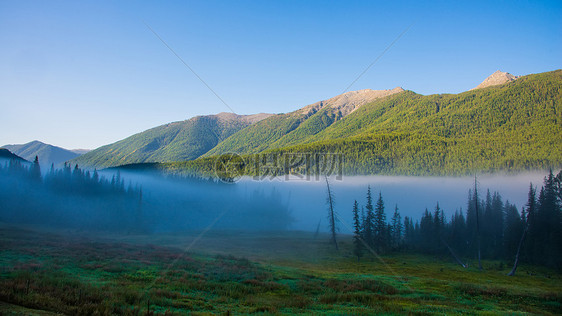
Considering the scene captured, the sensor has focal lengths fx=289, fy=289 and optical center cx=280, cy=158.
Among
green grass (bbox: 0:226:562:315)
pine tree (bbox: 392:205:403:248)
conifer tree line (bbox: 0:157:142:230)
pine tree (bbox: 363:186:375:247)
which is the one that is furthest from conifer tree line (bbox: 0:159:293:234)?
green grass (bbox: 0:226:562:315)

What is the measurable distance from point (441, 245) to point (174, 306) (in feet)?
250

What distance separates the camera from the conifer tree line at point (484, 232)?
64062 millimetres

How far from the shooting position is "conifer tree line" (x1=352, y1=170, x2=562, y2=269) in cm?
6406

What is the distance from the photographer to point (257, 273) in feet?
119

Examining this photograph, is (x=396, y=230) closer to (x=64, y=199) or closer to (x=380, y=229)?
(x=380, y=229)

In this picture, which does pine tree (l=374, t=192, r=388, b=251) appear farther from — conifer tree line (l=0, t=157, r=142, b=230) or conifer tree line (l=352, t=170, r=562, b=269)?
conifer tree line (l=0, t=157, r=142, b=230)

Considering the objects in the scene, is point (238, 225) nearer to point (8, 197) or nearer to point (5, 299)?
point (8, 197)

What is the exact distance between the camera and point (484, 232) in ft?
263

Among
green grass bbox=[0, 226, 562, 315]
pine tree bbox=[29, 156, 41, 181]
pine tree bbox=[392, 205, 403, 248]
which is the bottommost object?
pine tree bbox=[392, 205, 403, 248]

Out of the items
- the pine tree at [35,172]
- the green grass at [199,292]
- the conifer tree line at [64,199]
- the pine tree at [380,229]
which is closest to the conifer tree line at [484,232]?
the pine tree at [380,229]

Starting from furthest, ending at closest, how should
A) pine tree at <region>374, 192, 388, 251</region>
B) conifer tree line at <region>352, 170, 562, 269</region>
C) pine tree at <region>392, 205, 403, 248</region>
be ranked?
pine tree at <region>392, 205, 403, 248</region> → pine tree at <region>374, 192, 388, 251</region> → conifer tree line at <region>352, 170, 562, 269</region>

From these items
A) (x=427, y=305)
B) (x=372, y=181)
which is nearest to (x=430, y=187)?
(x=372, y=181)

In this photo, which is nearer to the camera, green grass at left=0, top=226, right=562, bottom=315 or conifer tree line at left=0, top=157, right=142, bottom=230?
green grass at left=0, top=226, right=562, bottom=315

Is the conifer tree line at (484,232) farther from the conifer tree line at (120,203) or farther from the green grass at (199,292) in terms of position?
the conifer tree line at (120,203)
